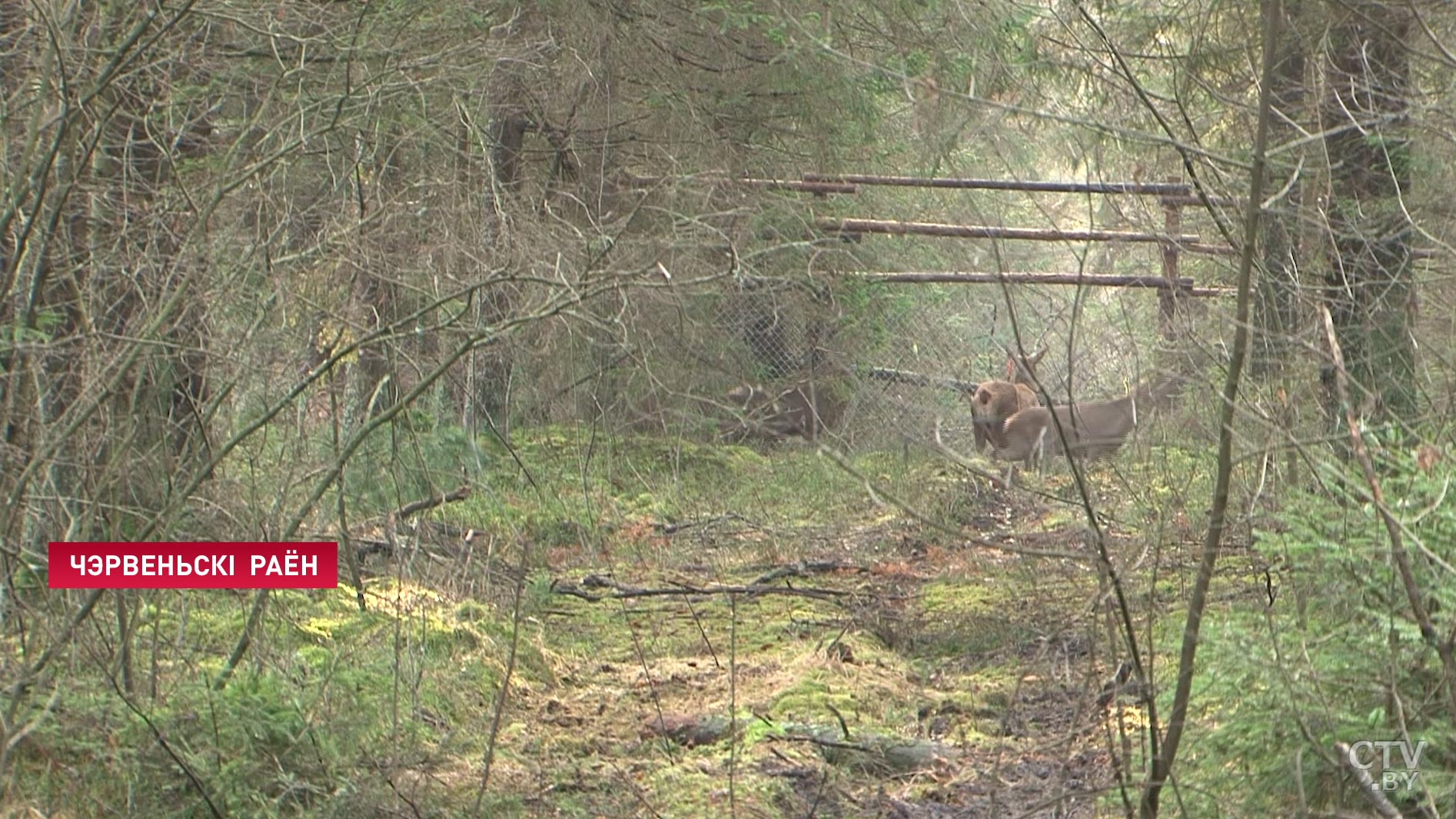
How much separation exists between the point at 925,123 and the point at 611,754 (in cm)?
736

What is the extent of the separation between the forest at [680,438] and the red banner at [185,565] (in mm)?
70

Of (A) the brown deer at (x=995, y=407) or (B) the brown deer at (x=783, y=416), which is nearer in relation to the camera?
(A) the brown deer at (x=995, y=407)

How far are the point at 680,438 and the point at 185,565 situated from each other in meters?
3.83

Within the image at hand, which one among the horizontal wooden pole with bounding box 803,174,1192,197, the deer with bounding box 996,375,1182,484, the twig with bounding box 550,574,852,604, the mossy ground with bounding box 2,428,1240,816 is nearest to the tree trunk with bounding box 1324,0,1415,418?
the horizontal wooden pole with bounding box 803,174,1192,197

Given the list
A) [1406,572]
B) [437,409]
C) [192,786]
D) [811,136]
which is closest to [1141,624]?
[1406,572]

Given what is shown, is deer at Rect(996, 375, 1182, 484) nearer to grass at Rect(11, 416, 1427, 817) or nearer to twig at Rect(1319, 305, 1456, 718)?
grass at Rect(11, 416, 1427, 817)

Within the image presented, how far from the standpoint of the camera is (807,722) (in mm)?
6812

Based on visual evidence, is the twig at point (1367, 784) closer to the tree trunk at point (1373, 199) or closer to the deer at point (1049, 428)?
the tree trunk at point (1373, 199)

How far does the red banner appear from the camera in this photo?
5156 millimetres

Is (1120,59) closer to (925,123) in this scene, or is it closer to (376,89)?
(376,89)

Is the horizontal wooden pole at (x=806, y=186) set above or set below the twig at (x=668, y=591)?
above

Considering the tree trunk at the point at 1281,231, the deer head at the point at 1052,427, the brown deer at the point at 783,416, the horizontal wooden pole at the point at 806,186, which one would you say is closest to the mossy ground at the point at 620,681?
the deer head at the point at 1052,427

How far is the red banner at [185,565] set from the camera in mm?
5156

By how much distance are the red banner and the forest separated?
70 millimetres
